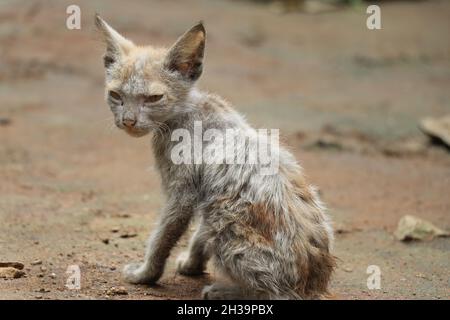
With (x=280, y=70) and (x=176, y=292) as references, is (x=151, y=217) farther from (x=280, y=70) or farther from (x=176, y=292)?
(x=280, y=70)

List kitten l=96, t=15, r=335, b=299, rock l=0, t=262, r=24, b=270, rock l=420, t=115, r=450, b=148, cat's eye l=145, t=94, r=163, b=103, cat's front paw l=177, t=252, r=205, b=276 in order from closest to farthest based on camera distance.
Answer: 1. kitten l=96, t=15, r=335, b=299
2. cat's eye l=145, t=94, r=163, b=103
3. rock l=0, t=262, r=24, b=270
4. cat's front paw l=177, t=252, r=205, b=276
5. rock l=420, t=115, r=450, b=148

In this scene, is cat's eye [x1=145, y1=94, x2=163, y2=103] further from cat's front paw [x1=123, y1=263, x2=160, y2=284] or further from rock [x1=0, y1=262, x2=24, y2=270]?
rock [x1=0, y1=262, x2=24, y2=270]

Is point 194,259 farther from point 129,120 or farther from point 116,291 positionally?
point 129,120

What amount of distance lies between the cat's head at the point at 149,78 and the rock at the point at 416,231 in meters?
3.15

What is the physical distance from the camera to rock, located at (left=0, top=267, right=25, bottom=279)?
20.4ft

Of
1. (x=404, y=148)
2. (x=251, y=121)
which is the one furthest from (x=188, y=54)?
(x=404, y=148)

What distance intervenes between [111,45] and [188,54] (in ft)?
2.40

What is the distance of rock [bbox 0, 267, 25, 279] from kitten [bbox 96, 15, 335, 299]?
93 centimetres

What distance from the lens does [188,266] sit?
6.95m

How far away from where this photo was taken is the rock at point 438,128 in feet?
39.3

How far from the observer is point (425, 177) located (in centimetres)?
1076

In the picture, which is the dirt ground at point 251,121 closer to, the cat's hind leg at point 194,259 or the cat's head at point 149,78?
the cat's hind leg at point 194,259

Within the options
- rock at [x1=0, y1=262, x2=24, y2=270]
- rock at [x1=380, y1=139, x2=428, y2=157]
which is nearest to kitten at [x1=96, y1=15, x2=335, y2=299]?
rock at [x1=0, y1=262, x2=24, y2=270]

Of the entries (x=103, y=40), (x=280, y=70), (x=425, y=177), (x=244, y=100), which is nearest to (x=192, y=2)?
(x=280, y=70)
